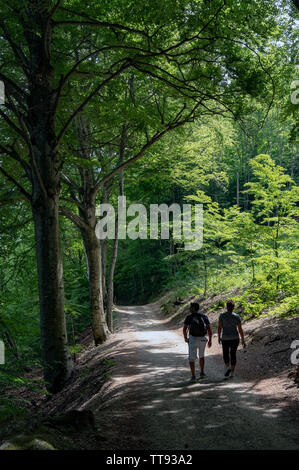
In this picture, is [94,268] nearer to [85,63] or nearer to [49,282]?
[49,282]

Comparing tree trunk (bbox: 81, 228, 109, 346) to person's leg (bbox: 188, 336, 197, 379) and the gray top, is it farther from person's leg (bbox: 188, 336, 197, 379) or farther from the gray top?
the gray top

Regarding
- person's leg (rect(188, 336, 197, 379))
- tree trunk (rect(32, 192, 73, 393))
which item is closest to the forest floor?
person's leg (rect(188, 336, 197, 379))

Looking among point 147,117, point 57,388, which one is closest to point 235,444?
point 57,388

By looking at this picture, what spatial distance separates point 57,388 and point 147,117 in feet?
26.0

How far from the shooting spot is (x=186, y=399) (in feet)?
21.1

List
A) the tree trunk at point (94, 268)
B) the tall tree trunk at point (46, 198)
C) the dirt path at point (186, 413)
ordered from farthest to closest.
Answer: the tree trunk at point (94, 268) < the tall tree trunk at point (46, 198) < the dirt path at point (186, 413)

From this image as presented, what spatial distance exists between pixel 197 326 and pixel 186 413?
7.89ft

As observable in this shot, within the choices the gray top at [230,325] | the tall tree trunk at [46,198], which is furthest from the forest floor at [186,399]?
the tall tree trunk at [46,198]

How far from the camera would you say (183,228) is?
18188 mm

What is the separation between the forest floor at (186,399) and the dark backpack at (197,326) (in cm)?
104

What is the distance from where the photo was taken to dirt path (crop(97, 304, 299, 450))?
4605 millimetres

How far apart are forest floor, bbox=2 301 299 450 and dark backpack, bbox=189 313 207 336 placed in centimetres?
104

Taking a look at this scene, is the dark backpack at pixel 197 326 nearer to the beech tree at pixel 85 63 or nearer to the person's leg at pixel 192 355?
the person's leg at pixel 192 355

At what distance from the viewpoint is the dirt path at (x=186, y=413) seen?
461cm
